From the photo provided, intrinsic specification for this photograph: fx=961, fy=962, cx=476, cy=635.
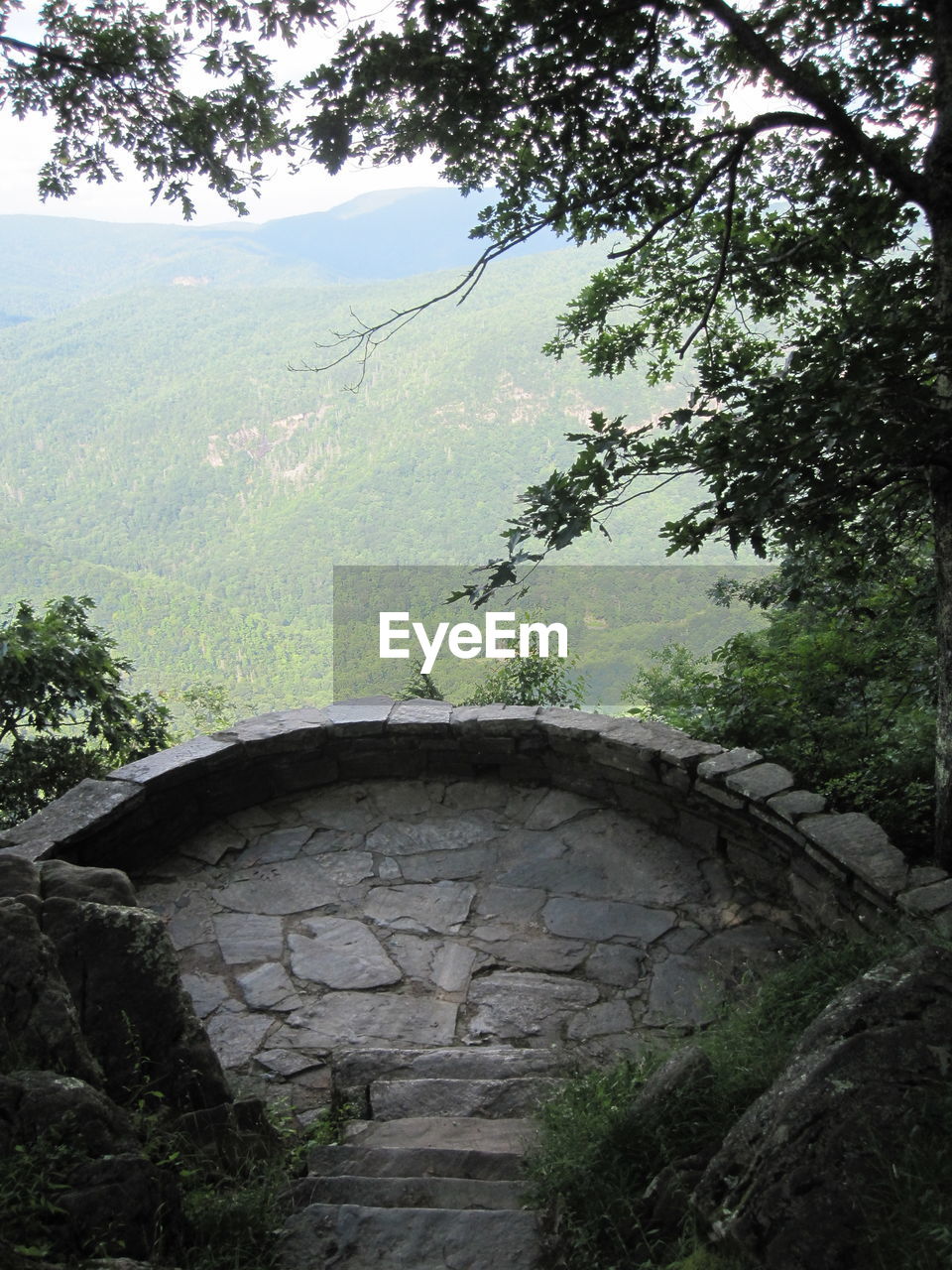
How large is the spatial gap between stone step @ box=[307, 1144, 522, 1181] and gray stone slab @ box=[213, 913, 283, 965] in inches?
48.1

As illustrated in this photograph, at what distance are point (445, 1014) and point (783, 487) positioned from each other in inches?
78.6

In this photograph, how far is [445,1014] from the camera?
318cm

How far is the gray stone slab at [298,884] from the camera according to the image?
3760 millimetres

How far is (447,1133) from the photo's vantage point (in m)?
2.44

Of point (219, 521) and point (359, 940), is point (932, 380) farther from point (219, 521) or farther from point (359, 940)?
point (219, 521)

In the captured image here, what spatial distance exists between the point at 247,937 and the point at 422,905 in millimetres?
673

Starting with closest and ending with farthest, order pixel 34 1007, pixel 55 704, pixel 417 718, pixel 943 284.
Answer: pixel 34 1007
pixel 943 284
pixel 417 718
pixel 55 704

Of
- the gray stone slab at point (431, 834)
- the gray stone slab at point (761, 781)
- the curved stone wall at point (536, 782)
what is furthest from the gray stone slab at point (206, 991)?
the gray stone slab at point (761, 781)

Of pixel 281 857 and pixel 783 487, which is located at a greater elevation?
pixel 783 487

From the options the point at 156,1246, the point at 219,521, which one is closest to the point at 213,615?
the point at 219,521

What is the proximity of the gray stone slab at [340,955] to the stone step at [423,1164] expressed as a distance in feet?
3.36

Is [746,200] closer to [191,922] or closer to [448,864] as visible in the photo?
[448,864]

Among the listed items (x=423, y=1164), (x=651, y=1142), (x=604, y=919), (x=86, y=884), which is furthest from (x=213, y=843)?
(x=651, y=1142)

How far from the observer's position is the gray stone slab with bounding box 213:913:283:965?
11.3 ft
